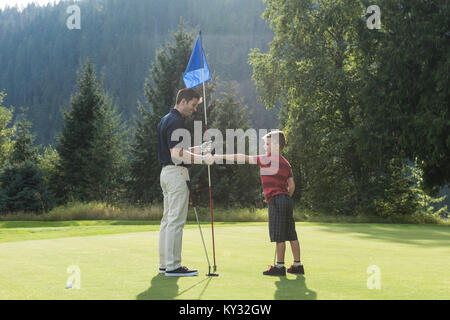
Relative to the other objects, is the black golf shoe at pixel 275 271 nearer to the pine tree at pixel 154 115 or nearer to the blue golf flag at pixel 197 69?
the blue golf flag at pixel 197 69

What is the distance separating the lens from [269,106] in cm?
2986

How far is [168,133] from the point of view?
5.61m

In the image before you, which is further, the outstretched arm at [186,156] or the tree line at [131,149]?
the tree line at [131,149]

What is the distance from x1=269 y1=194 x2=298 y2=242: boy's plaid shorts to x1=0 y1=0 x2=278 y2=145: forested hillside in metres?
120

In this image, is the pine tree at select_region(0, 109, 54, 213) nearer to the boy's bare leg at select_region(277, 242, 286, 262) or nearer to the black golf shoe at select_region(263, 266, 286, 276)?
the boy's bare leg at select_region(277, 242, 286, 262)

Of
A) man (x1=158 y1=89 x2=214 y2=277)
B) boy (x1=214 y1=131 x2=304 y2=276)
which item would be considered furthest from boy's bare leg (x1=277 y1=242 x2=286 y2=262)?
man (x1=158 y1=89 x2=214 y2=277)

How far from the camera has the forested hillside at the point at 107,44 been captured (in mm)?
137125

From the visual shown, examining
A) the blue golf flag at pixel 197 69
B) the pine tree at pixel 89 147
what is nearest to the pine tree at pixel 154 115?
the pine tree at pixel 89 147

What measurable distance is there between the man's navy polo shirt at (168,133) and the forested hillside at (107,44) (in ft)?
394

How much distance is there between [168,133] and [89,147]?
32.1m

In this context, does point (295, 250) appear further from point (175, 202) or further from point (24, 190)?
point (24, 190)

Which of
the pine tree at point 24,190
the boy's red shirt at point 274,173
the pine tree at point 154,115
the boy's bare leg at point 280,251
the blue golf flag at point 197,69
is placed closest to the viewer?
the boy's bare leg at point 280,251

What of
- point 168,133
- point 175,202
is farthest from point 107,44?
point 175,202
